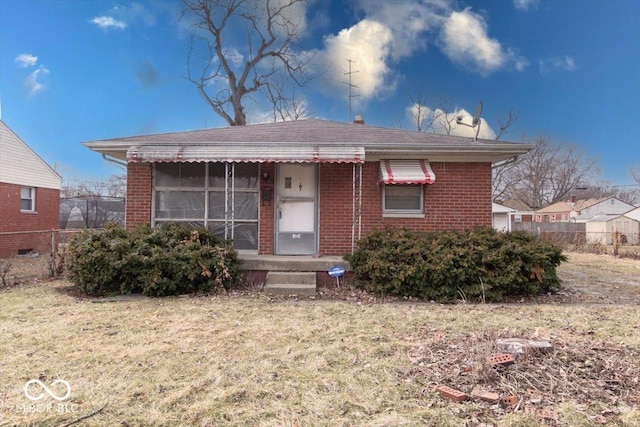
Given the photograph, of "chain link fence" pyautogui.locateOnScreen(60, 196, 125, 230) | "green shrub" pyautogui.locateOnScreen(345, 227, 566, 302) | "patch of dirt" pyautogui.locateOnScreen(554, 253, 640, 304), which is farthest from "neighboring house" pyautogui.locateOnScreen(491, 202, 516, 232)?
"chain link fence" pyautogui.locateOnScreen(60, 196, 125, 230)

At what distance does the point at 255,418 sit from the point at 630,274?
12.1 m

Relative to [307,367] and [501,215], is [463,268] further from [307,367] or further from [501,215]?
[501,215]

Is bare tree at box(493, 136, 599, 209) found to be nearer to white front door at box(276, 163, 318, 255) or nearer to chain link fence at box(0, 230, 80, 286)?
white front door at box(276, 163, 318, 255)

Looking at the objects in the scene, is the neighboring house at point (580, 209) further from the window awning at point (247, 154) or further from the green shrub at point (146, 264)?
the green shrub at point (146, 264)

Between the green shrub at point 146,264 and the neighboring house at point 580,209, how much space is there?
4284 cm

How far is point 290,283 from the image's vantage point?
7.02 m

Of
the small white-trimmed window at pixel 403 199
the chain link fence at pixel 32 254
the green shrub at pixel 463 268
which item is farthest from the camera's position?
the chain link fence at pixel 32 254

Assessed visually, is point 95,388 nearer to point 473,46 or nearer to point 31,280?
point 31,280

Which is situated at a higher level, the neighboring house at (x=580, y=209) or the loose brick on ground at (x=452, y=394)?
Answer: the neighboring house at (x=580, y=209)

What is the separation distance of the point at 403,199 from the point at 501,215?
2420 cm

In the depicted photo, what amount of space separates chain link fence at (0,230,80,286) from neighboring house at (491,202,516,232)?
83.1ft

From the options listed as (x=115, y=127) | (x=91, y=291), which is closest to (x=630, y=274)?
(x=91, y=291)

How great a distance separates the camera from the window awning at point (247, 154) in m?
7.13

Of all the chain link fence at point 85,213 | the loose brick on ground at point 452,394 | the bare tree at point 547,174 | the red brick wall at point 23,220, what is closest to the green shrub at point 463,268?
the loose brick on ground at point 452,394
